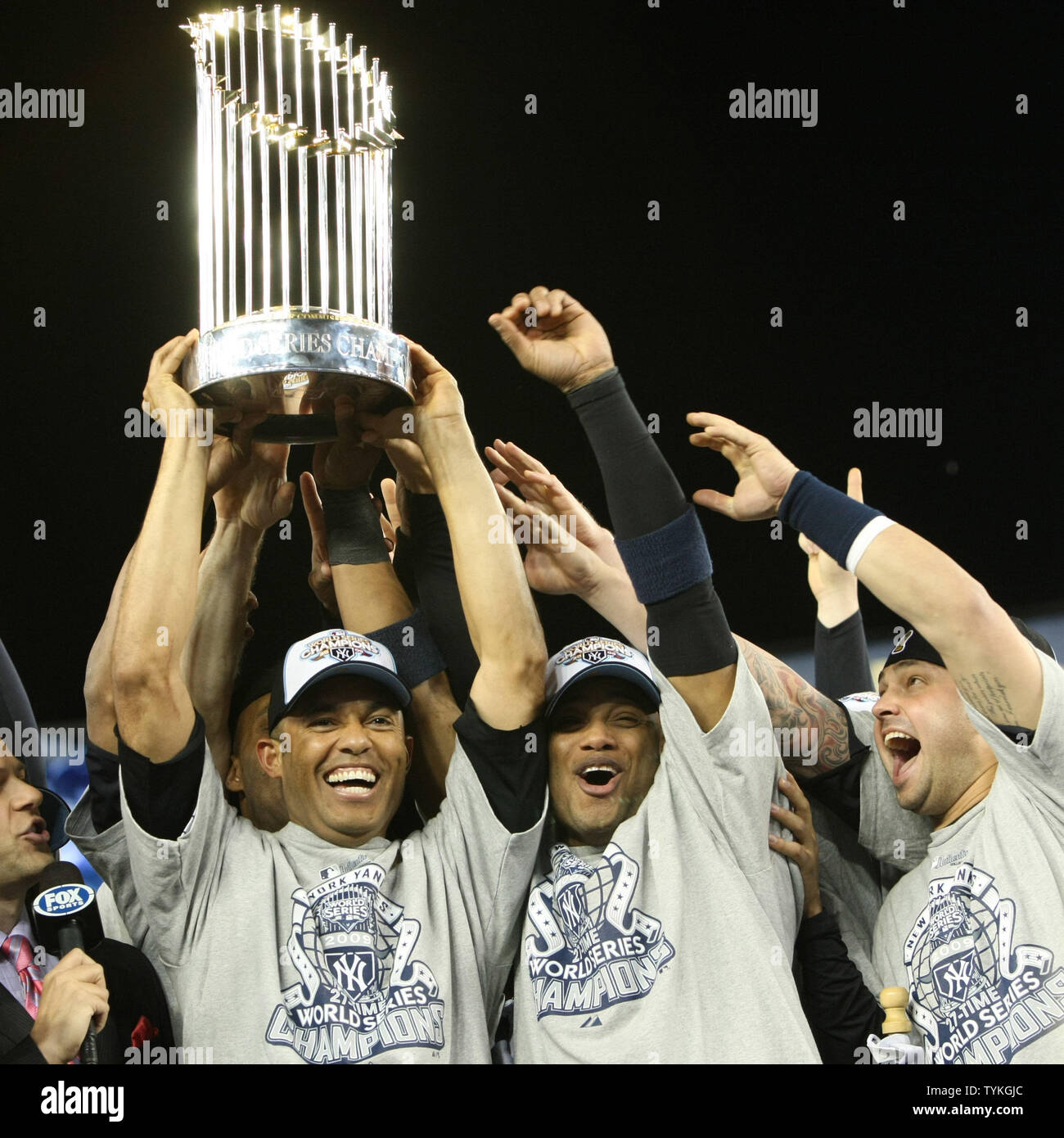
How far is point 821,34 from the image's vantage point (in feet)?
11.7

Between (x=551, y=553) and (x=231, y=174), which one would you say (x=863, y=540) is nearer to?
(x=551, y=553)

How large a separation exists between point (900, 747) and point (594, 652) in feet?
2.19

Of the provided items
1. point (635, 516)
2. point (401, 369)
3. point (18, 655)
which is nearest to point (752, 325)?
point (635, 516)

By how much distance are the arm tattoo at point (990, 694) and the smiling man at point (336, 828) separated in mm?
817

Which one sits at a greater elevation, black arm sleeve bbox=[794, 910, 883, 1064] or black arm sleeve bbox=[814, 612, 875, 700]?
black arm sleeve bbox=[814, 612, 875, 700]

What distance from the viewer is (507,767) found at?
269 cm

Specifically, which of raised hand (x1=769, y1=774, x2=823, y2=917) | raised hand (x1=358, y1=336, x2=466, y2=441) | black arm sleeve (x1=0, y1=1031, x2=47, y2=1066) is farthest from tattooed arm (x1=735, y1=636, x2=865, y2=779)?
→ black arm sleeve (x1=0, y1=1031, x2=47, y2=1066)

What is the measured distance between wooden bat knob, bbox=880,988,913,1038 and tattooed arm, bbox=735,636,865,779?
0.48 meters

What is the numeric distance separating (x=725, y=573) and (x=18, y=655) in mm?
1715

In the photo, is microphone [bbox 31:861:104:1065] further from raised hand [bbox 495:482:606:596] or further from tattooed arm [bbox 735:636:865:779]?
tattooed arm [bbox 735:636:865:779]

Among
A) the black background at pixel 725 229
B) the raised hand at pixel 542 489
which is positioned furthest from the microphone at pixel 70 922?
the raised hand at pixel 542 489

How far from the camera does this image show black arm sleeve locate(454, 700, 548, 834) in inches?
105

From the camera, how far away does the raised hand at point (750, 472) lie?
288 centimetres

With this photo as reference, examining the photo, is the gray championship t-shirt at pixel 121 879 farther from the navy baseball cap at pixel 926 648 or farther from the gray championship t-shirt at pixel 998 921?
the navy baseball cap at pixel 926 648
